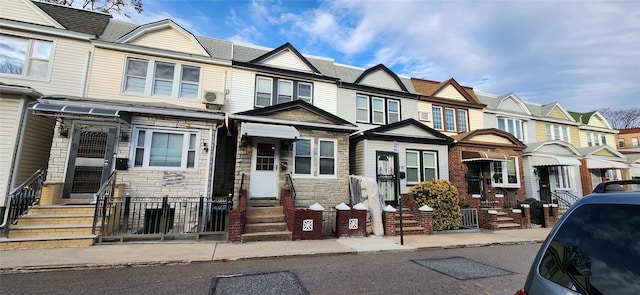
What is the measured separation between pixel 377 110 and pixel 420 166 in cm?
375

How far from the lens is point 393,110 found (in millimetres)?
15055

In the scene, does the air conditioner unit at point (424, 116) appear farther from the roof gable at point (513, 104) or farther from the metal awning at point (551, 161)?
the metal awning at point (551, 161)

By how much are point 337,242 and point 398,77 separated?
36.0 feet

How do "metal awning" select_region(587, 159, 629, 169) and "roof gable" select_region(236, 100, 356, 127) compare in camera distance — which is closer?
"roof gable" select_region(236, 100, 356, 127)

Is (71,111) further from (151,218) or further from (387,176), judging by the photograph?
(387,176)

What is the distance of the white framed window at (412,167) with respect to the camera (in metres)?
13.1

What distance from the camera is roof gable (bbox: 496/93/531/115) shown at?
1838 cm

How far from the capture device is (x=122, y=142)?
9203 millimetres

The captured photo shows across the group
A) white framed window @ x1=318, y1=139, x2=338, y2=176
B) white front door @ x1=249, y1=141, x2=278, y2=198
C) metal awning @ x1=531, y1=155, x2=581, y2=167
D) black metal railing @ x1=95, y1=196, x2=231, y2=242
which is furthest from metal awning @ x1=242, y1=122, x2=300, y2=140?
metal awning @ x1=531, y1=155, x2=581, y2=167

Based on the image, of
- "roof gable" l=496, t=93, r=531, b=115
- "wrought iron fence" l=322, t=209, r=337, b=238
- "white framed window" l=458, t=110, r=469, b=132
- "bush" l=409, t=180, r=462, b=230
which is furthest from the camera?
"roof gable" l=496, t=93, r=531, b=115

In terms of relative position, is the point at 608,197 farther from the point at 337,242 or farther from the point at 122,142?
the point at 122,142

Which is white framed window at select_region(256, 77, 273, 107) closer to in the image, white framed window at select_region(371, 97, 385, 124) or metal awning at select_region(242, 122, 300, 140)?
metal awning at select_region(242, 122, 300, 140)

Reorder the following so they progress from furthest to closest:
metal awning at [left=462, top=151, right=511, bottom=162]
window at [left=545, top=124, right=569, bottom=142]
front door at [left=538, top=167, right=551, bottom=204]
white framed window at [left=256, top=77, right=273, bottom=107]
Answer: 1. window at [left=545, top=124, right=569, bottom=142]
2. front door at [left=538, top=167, right=551, bottom=204]
3. metal awning at [left=462, top=151, right=511, bottom=162]
4. white framed window at [left=256, top=77, right=273, bottom=107]

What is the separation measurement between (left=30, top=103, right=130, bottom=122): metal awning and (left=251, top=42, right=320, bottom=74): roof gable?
629 centimetres
